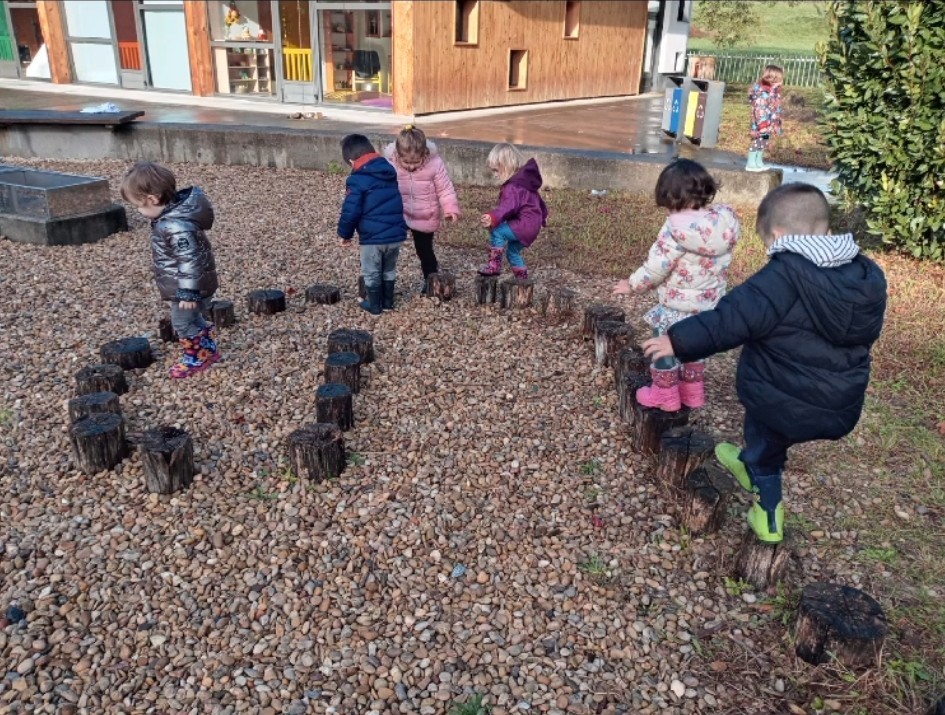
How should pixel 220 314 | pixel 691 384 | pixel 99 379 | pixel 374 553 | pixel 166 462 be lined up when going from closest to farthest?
pixel 374 553 < pixel 166 462 < pixel 691 384 < pixel 99 379 < pixel 220 314

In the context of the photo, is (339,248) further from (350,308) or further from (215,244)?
(350,308)

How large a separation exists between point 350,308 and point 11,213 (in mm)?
4030

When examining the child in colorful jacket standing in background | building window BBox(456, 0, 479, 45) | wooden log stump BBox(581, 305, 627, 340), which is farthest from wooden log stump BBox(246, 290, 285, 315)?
building window BBox(456, 0, 479, 45)

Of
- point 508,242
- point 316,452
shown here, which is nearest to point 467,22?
point 508,242

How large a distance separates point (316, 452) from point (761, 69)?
990 inches

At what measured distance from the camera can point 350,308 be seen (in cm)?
560

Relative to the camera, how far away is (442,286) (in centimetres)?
568

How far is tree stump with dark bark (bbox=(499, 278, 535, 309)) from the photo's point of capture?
5504mm

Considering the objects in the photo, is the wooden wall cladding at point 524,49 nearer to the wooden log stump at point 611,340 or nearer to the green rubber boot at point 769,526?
the wooden log stump at point 611,340

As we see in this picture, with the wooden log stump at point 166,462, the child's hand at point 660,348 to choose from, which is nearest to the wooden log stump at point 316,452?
the wooden log stump at point 166,462

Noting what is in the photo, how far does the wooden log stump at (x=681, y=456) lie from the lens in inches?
133

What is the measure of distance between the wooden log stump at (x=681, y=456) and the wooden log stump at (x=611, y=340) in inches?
46.4

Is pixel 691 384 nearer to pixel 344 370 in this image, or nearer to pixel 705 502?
pixel 705 502

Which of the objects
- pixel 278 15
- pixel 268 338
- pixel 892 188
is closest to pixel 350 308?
pixel 268 338
